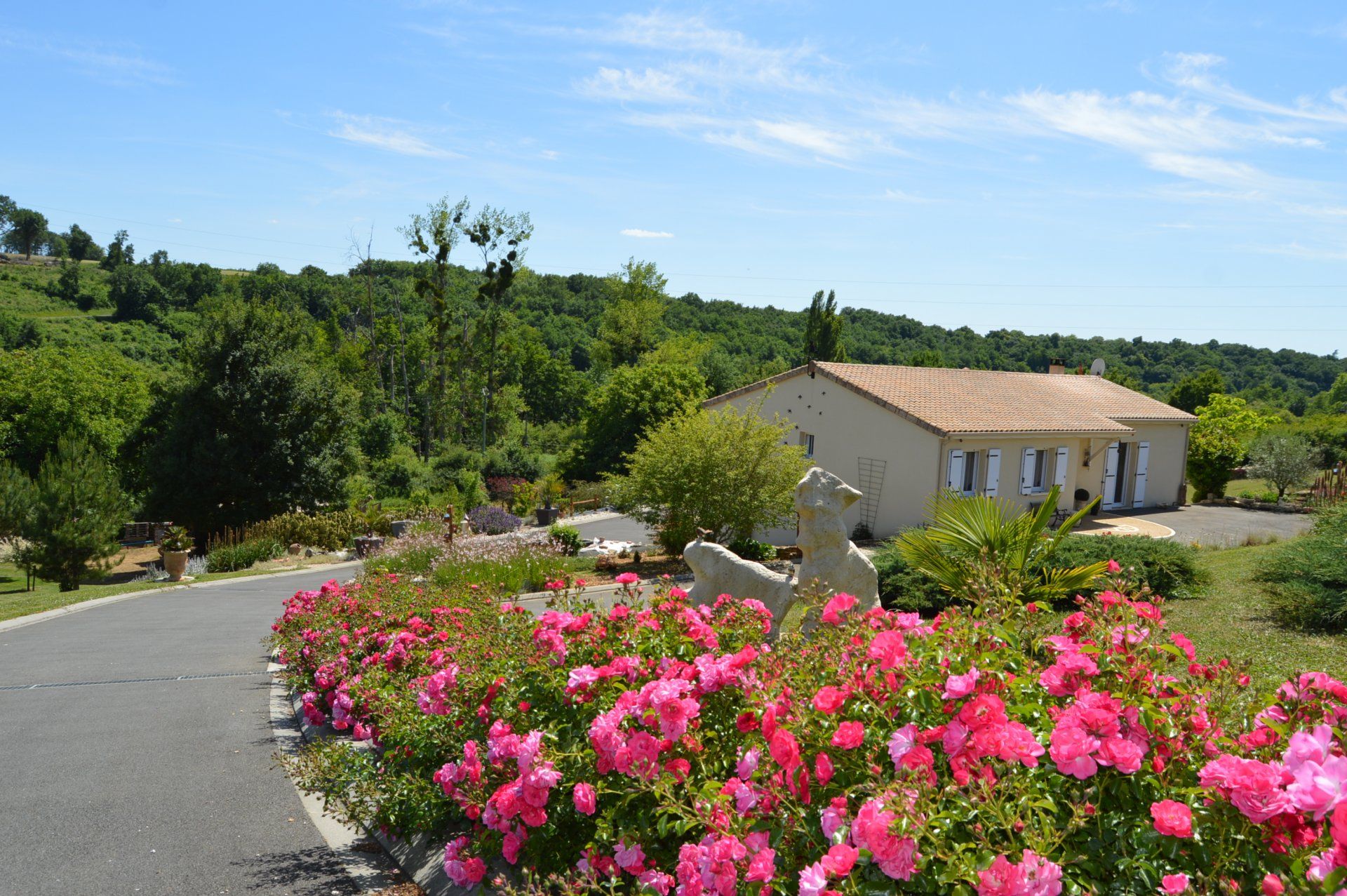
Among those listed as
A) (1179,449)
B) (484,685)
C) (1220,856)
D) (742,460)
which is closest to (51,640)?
(484,685)

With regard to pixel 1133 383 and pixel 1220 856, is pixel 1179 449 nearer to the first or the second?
pixel 1220 856

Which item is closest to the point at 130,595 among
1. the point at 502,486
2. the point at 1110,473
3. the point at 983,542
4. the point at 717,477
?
the point at 717,477

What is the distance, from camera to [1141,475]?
27.8m

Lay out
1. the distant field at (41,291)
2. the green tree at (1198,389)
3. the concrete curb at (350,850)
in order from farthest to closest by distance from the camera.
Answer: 1. the distant field at (41,291)
2. the green tree at (1198,389)
3. the concrete curb at (350,850)

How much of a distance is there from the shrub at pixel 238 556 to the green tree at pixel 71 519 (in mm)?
2368

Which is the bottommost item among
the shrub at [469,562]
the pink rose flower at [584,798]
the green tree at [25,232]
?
the shrub at [469,562]

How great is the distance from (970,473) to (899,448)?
80.0 inches

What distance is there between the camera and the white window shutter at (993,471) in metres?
23.2

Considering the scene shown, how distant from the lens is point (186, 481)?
26.2m

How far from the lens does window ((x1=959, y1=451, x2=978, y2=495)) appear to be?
2289 centimetres

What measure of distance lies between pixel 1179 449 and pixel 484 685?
1200 inches

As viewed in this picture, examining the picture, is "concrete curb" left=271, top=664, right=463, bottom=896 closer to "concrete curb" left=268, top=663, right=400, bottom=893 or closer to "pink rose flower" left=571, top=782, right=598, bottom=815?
"concrete curb" left=268, top=663, right=400, bottom=893

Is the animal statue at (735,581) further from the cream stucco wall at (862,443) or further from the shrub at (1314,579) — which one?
the cream stucco wall at (862,443)

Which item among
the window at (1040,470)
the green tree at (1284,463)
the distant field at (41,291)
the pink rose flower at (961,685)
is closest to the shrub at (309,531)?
the window at (1040,470)
